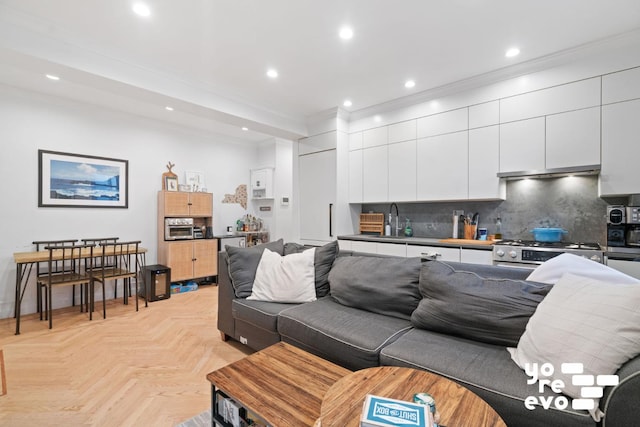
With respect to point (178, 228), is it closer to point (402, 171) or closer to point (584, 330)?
point (402, 171)

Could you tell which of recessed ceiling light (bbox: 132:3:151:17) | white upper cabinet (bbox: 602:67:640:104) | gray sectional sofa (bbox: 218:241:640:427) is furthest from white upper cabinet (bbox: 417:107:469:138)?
recessed ceiling light (bbox: 132:3:151:17)

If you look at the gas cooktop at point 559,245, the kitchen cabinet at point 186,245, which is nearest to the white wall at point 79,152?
the kitchen cabinet at point 186,245

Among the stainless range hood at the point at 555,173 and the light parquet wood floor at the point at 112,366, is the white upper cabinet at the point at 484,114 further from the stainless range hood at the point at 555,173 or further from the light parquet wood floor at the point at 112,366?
the light parquet wood floor at the point at 112,366

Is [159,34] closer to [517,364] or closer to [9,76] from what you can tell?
→ [9,76]

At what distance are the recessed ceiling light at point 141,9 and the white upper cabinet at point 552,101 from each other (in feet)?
11.2

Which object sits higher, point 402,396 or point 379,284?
point 379,284

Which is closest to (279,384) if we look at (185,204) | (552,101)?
(552,101)

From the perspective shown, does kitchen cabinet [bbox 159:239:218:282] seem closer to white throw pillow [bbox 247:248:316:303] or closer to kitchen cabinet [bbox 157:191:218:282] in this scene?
kitchen cabinet [bbox 157:191:218:282]

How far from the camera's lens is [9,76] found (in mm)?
3279

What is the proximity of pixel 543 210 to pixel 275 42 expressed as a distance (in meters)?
3.27

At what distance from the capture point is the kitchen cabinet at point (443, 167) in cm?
343

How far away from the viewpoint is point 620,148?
2.57 metres

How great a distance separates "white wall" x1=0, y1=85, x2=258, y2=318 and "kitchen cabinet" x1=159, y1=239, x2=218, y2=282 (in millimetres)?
442

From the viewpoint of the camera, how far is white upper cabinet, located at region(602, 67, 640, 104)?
251 centimetres
